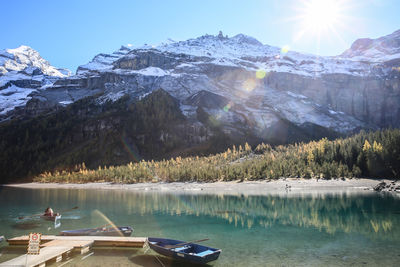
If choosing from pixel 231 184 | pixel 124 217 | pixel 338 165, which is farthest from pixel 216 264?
pixel 338 165

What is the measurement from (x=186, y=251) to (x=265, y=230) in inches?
498

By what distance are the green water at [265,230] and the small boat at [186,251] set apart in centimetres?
87

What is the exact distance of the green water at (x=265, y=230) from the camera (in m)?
22.0

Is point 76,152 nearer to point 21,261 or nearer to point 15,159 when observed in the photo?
point 15,159

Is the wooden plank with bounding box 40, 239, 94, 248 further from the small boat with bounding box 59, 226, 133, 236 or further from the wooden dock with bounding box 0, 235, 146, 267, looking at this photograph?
the small boat with bounding box 59, 226, 133, 236

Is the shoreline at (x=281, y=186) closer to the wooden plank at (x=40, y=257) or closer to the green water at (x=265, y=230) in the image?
the green water at (x=265, y=230)

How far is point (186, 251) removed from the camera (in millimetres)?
21734

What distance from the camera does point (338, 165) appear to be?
93750 mm

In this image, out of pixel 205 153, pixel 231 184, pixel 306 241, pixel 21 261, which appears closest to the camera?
pixel 21 261

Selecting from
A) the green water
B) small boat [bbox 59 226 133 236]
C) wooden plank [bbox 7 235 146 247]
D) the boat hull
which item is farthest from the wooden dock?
the boat hull

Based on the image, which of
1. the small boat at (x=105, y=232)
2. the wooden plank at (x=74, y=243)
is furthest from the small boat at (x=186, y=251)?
the wooden plank at (x=74, y=243)

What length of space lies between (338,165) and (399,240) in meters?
73.0

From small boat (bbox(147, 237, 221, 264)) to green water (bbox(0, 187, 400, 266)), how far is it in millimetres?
875

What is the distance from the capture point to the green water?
864 inches
